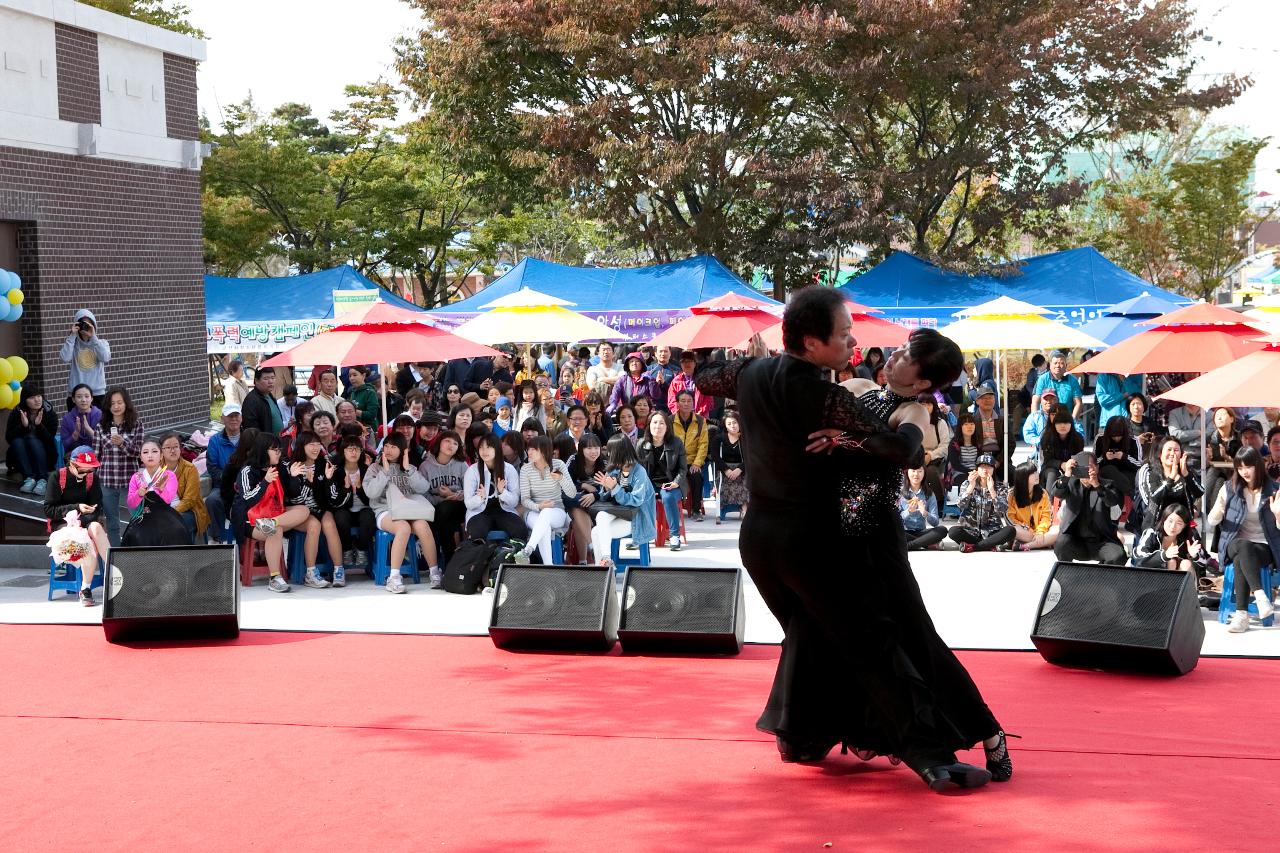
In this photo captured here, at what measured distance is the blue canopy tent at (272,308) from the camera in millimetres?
23078

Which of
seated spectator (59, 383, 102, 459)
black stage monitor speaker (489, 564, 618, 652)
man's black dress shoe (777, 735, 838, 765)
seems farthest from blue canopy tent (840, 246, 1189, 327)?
man's black dress shoe (777, 735, 838, 765)

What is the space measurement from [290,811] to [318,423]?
22.3 ft

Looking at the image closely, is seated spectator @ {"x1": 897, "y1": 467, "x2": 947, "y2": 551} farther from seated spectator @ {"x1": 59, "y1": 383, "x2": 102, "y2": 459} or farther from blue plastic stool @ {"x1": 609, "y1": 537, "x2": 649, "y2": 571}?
seated spectator @ {"x1": 59, "y1": 383, "x2": 102, "y2": 459}

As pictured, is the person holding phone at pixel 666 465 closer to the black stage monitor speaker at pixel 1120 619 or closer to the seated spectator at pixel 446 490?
the seated spectator at pixel 446 490

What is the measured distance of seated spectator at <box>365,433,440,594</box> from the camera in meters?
10.7

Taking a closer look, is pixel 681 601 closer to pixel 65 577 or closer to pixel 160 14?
pixel 65 577

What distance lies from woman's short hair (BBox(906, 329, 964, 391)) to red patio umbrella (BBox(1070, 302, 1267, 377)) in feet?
26.1

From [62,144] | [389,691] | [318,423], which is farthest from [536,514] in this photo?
[62,144]

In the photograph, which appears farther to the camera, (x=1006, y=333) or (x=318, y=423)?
(x=1006, y=333)

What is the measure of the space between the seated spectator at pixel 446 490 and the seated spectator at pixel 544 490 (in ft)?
1.70

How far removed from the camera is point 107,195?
16.0 metres

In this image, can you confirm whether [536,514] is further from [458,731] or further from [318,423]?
[458,731]

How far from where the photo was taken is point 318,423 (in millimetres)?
11633

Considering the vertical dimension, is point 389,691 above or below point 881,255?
below
